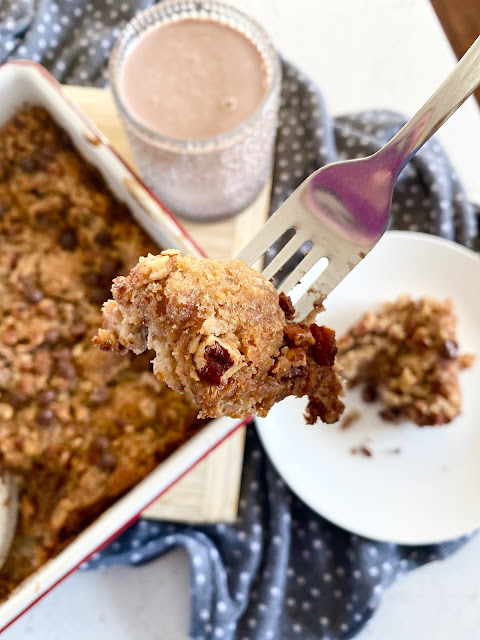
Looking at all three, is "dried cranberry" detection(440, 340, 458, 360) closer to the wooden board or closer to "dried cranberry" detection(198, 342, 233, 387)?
the wooden board

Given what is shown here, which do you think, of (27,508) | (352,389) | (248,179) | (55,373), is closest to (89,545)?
(27,508)

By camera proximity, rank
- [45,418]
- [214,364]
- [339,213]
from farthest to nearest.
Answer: [45,418]
[339,213]
[214,364]

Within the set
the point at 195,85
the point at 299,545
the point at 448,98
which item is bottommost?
the point at 299,545

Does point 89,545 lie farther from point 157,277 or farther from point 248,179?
point 248,179

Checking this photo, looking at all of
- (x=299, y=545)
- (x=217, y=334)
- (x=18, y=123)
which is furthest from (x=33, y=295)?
(x=299, y=545)

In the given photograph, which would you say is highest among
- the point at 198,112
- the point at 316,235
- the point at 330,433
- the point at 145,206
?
the point at 316,235

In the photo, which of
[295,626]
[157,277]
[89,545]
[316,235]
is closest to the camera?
[157,277]

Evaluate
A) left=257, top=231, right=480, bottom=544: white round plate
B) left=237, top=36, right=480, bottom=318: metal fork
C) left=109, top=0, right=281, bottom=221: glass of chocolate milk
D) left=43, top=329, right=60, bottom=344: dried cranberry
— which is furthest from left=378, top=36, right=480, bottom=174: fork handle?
left=43, top=329, right=60, bottom=344: dried cranberry

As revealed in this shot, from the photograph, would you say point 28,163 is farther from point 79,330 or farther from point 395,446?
point 395,446
